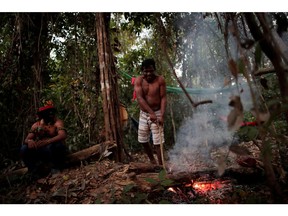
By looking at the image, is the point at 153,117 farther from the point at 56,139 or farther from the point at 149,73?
the point at 56,139

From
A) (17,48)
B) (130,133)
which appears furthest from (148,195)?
(130,133)

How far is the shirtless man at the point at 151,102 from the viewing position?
298cm

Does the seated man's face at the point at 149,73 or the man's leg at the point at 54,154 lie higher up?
the seated man's face at the point at 149,73

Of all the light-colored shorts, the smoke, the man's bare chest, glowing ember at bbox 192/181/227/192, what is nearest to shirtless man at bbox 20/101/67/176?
the light-colored shorts

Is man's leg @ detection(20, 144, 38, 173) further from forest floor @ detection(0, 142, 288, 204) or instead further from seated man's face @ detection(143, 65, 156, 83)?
seated man's face @ detection(143, 65, 156, 83)

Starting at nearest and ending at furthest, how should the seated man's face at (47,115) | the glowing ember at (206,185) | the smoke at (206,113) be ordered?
the glowing ember at (206,185) → the seated man's face at (47,115) → the smoke at (206,113)

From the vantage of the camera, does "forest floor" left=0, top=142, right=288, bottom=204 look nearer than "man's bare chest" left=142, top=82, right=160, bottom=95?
Yes

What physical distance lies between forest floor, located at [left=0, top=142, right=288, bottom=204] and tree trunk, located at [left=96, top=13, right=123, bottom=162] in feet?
1.11

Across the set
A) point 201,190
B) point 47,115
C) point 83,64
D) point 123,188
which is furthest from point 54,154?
point 201,190

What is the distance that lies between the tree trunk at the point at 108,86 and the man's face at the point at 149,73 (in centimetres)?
32

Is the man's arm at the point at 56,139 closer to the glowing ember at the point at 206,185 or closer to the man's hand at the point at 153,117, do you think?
the man's hand at the point at 153,117

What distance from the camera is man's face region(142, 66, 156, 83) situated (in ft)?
9.74

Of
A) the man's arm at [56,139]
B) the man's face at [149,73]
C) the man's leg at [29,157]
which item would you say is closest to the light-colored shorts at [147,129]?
the man's face at [149,73]

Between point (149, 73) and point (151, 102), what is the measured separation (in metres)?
0.32
